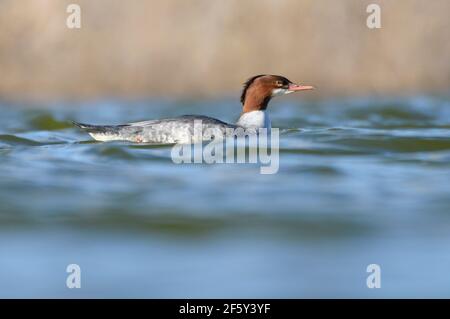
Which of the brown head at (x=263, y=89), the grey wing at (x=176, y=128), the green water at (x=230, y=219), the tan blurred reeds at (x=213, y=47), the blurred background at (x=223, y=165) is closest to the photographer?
the green water at (x=230, y=219)

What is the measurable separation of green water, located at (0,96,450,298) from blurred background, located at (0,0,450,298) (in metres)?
0.02

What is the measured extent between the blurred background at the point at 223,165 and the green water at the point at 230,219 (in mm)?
22

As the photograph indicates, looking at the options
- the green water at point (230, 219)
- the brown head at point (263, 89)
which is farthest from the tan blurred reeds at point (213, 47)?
the brown head at point (263, 89)

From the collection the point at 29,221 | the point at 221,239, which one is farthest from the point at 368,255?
the point at 29,221

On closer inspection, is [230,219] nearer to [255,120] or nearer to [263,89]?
[255,120]

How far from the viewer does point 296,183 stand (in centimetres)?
919

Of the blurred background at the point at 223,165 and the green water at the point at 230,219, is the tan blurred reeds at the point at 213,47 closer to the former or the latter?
the blurred background at the point at 223,165

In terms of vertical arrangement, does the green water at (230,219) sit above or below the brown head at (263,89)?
below

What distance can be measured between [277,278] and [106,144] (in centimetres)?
581

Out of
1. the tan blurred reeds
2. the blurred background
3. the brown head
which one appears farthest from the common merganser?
the tan blurred reeds

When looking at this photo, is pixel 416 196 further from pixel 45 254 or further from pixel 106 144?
pixel 106 144

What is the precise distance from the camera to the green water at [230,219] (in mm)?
6090

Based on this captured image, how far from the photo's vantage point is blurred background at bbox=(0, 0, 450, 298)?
6.35m

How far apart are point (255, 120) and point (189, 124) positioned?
3.68 feet
